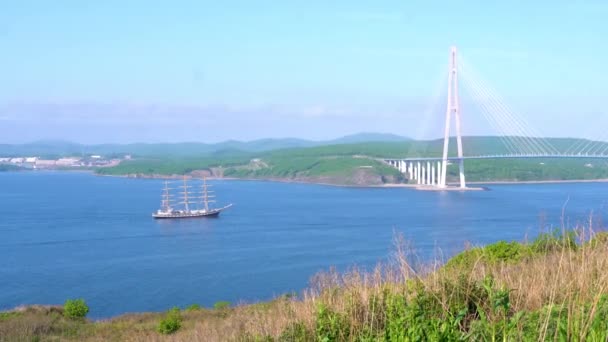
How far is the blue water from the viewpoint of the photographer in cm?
1102

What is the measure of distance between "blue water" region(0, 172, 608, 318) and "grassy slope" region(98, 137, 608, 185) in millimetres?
7564

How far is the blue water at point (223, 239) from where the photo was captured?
11016 mm

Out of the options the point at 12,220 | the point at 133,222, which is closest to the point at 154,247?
the point at 133,222

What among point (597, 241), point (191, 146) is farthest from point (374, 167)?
point (191, 146)

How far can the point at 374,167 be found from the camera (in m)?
35.8

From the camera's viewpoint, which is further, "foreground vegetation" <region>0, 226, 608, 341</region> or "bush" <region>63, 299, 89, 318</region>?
"bush" <region>63, 299, 89, 318</region>

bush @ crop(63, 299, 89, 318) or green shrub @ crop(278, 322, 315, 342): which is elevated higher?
green shrub @ crop(278, 322, 315, 342)

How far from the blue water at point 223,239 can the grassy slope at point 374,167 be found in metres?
7.56

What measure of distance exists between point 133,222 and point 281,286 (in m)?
10.7

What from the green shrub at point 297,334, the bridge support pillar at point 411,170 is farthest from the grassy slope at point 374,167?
the green shrub at point 297,334

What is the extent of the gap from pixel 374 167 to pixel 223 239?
1983 cm

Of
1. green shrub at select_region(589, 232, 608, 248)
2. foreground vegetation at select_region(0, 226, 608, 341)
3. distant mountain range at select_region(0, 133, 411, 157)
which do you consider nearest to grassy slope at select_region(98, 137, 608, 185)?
green shrub at select_region(589, 232, 608, 248)

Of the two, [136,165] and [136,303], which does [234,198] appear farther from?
[136,165]

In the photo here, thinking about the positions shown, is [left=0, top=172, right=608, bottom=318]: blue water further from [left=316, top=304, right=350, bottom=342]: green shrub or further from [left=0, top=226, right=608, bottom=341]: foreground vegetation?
[left=316, top=304, right=350, bottom=342]: green shrub
